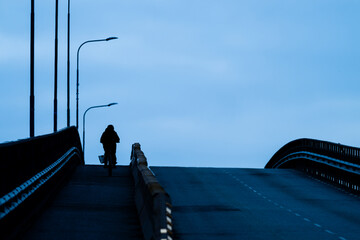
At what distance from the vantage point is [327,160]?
34.4 metres

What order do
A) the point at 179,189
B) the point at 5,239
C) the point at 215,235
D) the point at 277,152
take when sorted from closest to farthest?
the point at 5,239 → the point at 215,235 → the point at 179,189 → the point at 277,152

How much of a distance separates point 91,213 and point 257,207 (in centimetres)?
533

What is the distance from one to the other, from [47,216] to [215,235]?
3.94m

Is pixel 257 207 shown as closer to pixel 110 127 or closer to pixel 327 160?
pixel 110 127

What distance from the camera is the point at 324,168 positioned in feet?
114

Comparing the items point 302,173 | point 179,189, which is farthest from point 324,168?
point 179,189

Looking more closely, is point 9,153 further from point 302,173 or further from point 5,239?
point 302,173

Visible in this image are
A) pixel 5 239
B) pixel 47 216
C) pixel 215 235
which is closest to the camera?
pixel 5 239

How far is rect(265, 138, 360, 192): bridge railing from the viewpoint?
3022 cm

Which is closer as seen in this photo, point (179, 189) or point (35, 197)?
point (35, 197)

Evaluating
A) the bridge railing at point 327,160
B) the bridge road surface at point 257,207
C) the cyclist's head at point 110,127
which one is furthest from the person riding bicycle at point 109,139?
the bridge railing at point 327,160

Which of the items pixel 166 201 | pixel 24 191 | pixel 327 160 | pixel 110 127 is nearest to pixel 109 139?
pixel 110 127

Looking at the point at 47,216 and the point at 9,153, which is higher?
the point at 9,153

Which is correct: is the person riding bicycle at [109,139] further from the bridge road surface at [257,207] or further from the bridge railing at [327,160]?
the bridge railing at [327,160]
